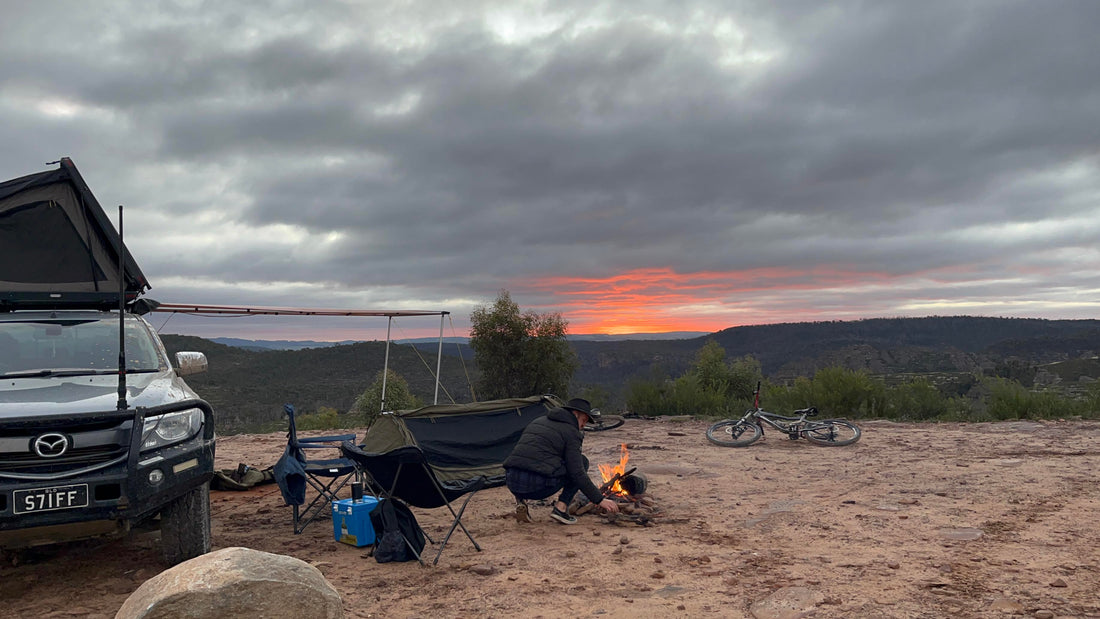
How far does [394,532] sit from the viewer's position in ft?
16.9

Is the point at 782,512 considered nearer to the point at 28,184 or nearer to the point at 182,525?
the point at 182,525

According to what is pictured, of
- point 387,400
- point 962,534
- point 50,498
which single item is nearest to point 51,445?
point 50,498

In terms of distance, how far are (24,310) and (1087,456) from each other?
11424 mm

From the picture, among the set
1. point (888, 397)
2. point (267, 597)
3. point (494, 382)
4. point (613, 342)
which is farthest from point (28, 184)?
point (613, 342)

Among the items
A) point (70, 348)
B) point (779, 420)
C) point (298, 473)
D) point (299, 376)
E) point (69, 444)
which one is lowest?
point (299, 376)

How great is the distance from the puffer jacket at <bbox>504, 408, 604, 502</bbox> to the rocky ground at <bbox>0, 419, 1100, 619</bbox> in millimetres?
439

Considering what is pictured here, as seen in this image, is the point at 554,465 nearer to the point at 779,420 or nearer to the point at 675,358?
the point at 779,420

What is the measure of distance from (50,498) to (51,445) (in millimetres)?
301

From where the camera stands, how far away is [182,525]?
15.1 feet

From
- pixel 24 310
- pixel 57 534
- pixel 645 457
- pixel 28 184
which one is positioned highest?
pixel 28 184

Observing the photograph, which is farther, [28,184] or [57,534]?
[28,184]

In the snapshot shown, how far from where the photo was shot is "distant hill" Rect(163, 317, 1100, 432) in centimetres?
2469

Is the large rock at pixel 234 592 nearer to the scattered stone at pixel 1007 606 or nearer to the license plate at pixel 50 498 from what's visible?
the license plate at pixel 50 498

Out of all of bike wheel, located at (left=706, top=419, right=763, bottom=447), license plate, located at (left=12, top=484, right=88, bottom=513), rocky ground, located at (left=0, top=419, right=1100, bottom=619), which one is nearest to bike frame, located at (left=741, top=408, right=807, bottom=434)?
bike wheel, located at (left=706, top=419, right=763, bottom=447)
